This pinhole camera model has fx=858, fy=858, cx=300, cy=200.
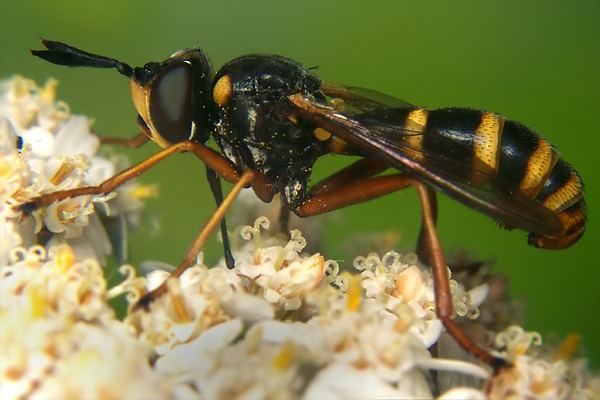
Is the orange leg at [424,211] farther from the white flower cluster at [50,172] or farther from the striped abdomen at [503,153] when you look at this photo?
the white flower cluster at [50,172]

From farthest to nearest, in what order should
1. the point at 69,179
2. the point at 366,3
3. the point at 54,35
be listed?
the point at 366,3, the point at 54,35, the point at 69,179

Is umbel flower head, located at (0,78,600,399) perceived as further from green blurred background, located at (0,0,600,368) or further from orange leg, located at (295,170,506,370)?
green blurred background, located at (0,0,600,368)

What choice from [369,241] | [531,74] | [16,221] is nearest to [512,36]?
[531,74]

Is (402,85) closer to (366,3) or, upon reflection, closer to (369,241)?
(366,3)

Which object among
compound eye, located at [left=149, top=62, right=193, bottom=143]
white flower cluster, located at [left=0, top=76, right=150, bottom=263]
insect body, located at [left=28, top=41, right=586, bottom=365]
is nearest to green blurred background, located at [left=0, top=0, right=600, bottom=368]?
white flower cluster, located at [left=0, top=76, right=150, bottom=263]

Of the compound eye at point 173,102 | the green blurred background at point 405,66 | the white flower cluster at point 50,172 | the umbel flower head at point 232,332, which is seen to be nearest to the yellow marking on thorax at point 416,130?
the umbel flower head at point 232,332

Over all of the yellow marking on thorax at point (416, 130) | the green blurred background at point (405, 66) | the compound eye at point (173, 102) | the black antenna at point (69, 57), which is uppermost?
the black antenna at point (69, 57)
